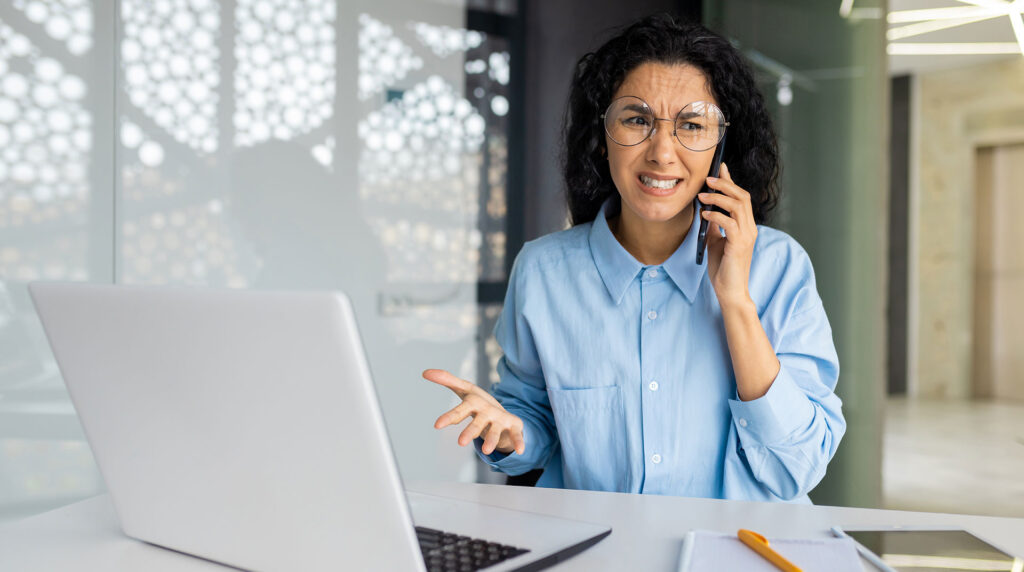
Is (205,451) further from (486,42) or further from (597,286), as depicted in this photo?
(486,42)

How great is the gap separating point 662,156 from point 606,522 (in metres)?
0.68

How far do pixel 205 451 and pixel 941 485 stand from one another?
14.7ft

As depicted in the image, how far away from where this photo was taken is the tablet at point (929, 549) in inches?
34.3

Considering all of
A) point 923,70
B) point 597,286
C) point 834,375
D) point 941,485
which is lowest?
point 941,485

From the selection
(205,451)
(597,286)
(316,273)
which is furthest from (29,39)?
(205,451)

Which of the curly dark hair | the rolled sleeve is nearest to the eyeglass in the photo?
the curly dark hair

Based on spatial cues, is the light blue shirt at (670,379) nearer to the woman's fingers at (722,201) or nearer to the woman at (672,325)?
the woman at (672,325)

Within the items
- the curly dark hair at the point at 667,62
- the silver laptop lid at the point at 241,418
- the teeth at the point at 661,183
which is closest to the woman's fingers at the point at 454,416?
the silver laptop lid at the point at 241,418

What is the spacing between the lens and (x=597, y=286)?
1.57 meters

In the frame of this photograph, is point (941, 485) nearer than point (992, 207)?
Yes

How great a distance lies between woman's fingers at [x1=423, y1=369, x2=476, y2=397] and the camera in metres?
1.07

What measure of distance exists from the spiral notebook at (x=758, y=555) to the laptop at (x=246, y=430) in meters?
0.13

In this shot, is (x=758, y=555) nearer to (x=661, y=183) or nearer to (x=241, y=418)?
(x=241, y=418)

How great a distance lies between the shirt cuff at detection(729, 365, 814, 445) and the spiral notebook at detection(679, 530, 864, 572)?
393 millimetres
